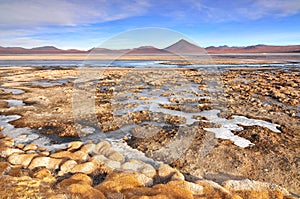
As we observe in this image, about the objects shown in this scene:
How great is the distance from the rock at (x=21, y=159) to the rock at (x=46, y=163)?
0.67ft

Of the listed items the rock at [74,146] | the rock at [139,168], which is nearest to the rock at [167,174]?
the rock at [139,168]

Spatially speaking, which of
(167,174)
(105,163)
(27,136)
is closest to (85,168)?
(105,163)

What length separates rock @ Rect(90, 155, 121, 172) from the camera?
8.27m

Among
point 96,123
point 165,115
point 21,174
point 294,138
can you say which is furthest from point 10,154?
point 294,138

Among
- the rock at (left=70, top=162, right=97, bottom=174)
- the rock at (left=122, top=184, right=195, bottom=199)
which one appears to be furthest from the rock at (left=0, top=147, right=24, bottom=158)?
the rock at (left=122, top=184, right=195, bottom=199)

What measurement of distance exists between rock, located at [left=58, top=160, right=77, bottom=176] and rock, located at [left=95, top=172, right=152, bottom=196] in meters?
1.55

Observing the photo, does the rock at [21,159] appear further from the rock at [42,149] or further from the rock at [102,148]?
the rock at [102,148]

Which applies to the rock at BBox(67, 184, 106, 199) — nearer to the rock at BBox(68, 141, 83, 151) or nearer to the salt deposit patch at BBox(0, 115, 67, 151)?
the rock at BBox(68, 141, 83, 151)

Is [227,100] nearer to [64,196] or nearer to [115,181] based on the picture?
[115,181]

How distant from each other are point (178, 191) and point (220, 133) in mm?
6329

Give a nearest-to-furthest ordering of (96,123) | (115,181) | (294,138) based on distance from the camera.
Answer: (115,181)
(294,138)
(96,123)

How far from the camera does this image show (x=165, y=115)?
15219 millimetres

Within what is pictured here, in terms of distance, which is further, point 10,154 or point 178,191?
point 10,154

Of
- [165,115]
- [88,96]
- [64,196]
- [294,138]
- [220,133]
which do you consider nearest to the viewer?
[64,196]
